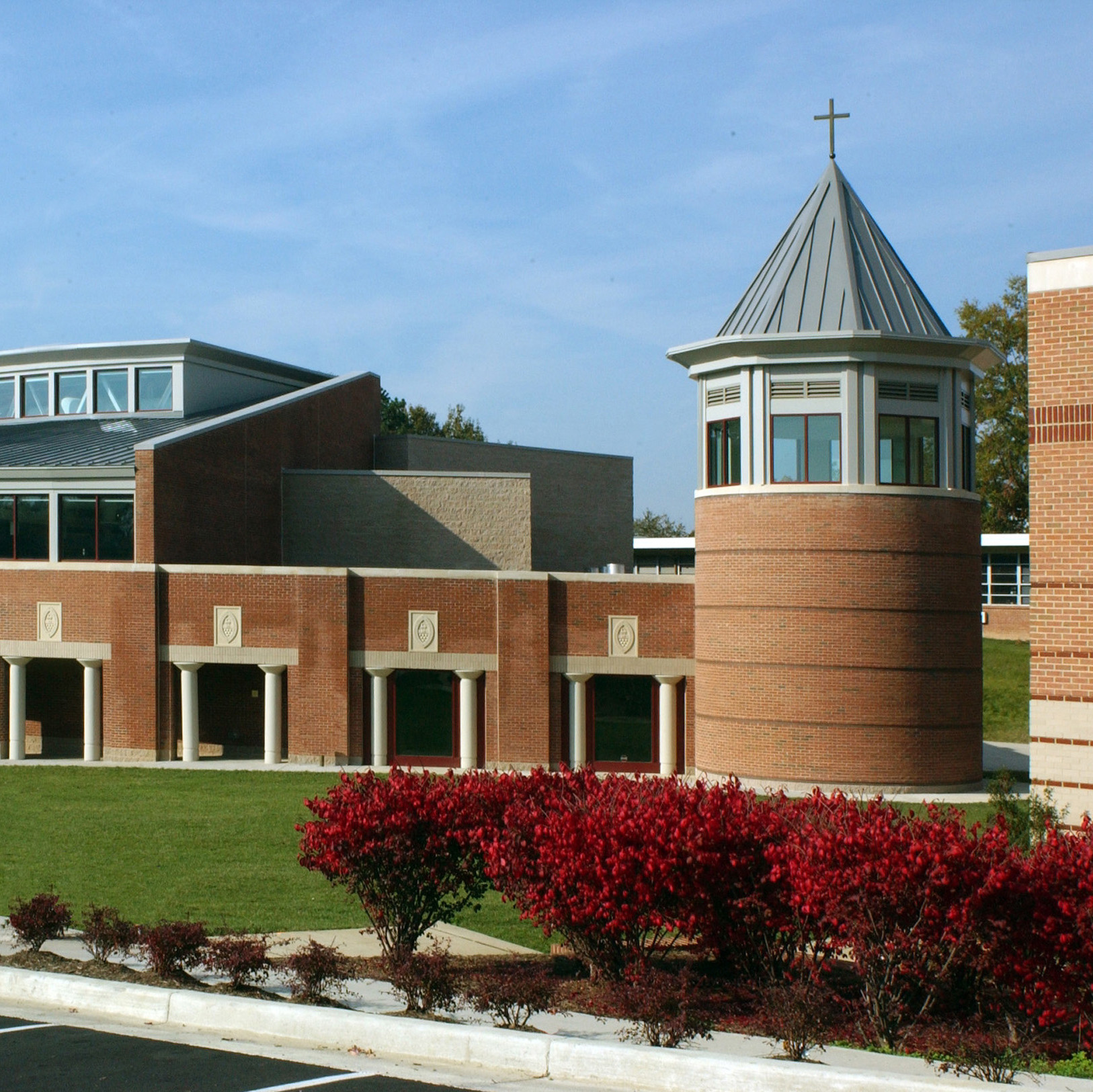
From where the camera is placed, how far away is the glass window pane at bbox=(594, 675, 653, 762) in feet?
106

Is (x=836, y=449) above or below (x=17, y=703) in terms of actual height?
above

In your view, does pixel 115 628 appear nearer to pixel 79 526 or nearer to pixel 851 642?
pixel 79 526

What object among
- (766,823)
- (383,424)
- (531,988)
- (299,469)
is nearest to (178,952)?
(531,988)

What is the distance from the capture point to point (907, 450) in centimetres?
2766

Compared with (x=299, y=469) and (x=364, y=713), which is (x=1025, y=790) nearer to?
(x=364, y=713)

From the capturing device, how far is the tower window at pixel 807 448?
27.4m

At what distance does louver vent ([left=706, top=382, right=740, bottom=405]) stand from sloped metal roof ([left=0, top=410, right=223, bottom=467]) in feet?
48.9

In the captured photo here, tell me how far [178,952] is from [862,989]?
597cm

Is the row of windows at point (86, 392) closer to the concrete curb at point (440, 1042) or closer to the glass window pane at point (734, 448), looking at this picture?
the glass window pane at point (734, 448)

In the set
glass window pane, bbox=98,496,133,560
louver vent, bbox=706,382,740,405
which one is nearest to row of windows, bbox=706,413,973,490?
louver vent, bbox=706,382,740,405

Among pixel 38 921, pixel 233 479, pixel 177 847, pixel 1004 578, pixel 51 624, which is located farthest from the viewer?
pixel 1004 578

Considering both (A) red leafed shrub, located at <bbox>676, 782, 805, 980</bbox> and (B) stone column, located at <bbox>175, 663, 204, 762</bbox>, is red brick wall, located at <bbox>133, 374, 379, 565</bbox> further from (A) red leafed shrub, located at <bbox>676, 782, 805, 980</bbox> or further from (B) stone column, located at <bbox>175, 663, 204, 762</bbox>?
(A) red leafed shrub, located at <bbox>676, 782, 805, 980</bbox>

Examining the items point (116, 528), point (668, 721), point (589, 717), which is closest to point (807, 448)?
point (668, 721)

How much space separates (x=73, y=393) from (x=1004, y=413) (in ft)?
150
